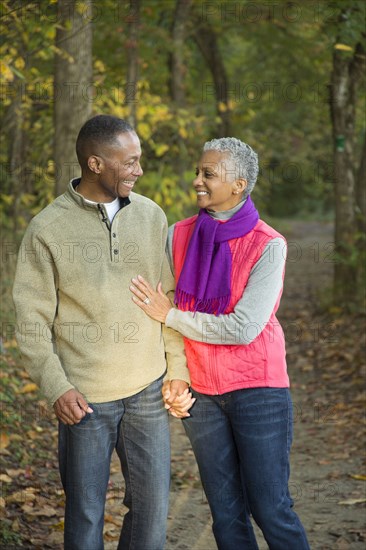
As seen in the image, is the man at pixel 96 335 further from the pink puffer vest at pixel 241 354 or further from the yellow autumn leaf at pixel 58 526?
the yellow autumn leaf at pixel 58 526

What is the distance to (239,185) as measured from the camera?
3.48 meters

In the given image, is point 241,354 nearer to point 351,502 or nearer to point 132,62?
point 351,502

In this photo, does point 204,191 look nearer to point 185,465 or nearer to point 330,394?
point 185,465

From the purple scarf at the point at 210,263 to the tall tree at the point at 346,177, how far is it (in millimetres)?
7830

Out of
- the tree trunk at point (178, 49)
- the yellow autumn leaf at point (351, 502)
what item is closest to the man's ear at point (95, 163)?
the yellow autumn leaf at point (351, 502)

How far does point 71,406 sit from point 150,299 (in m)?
0.55

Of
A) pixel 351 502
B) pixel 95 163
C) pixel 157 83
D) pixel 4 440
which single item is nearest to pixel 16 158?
pixel 4 440

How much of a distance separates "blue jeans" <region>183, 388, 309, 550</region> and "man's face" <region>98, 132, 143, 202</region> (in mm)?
974

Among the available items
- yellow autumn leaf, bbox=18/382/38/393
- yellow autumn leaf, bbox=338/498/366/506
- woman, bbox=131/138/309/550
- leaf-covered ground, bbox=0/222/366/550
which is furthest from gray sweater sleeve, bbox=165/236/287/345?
yellow autumn leaf, bbox=18/382/38/393

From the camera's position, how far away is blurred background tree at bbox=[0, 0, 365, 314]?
22.5ft

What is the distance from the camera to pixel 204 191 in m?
3.48

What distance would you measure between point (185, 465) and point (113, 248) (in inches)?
135

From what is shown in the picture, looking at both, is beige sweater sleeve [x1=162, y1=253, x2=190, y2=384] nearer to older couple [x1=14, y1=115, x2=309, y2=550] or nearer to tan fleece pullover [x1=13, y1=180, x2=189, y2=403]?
older couple [x1=14, y1=115, x2=309, y2=550]

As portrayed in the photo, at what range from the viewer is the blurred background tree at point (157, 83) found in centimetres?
686
